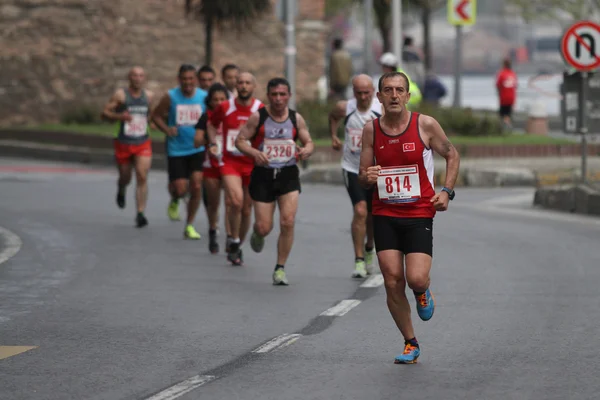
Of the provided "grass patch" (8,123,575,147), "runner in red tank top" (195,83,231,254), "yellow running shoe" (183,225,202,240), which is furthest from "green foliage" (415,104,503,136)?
"runner in red tank top" (195,83,231,254)

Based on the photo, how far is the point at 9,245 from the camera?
1622cm

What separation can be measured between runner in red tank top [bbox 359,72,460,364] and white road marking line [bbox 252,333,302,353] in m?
0.90

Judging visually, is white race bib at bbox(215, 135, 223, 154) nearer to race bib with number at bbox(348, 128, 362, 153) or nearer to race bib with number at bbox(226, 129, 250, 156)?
race bib with number at bbox(226, 129, 250, 156)

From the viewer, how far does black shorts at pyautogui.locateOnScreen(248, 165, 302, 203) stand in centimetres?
1328

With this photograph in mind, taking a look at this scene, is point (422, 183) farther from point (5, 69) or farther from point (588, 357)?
point (5, 69)

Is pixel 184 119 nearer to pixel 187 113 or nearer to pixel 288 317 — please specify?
pixel 187 113

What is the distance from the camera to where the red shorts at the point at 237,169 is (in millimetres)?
14531

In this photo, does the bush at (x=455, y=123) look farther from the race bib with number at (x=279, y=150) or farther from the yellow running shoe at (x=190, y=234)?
the race bib with number at (x=279, y=150)

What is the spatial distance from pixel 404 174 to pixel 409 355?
105cm

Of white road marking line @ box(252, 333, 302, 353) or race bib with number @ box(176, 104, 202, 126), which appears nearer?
white road marking line @ box(252, 333, 302, 353)

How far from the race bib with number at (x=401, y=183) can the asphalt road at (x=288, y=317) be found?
37.8 inches

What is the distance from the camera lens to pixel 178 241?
16.7 metres

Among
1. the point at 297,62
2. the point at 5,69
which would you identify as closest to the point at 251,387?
the point at 5,69

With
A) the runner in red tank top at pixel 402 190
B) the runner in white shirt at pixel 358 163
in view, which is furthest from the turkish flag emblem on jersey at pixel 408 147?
the runner in white shirt at pixel 358 163
